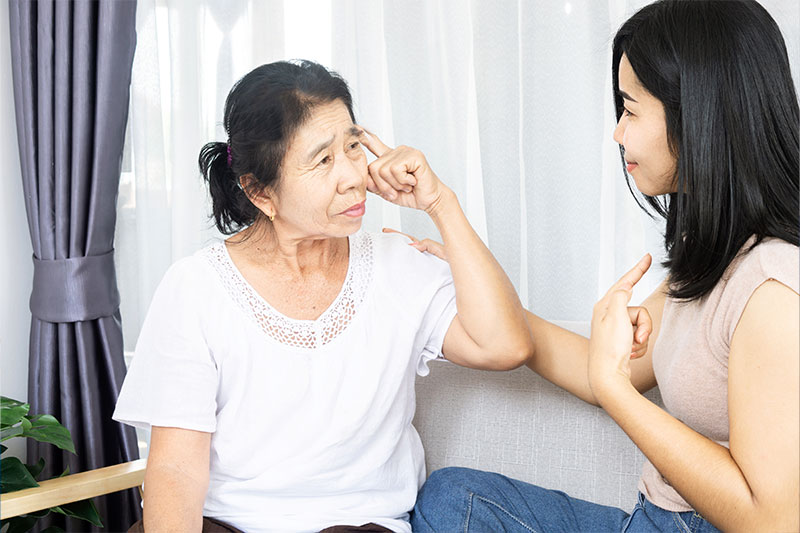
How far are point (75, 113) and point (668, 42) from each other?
169cm

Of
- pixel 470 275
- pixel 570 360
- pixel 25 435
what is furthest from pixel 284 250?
pixel 25 435

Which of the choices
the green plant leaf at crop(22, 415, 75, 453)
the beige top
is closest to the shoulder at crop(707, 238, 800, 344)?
the beige top

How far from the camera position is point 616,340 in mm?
1264

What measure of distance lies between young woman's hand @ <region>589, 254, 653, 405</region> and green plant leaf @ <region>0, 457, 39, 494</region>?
1.42 metres

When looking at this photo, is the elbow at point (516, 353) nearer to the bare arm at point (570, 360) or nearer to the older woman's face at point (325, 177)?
the bare arm at point (570, 360)

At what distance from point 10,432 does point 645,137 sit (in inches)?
63.9

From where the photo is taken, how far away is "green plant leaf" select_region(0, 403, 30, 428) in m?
1.92

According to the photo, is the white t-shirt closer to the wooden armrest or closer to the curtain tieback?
the wooden armrest

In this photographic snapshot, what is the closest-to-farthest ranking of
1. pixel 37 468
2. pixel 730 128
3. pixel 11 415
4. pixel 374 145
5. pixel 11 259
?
pixel 730 128 < pixel 374 145 < pixel 11 415 < pixel 37 468 < pixel 11 259

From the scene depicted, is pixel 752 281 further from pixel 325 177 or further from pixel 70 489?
pixel 70 489

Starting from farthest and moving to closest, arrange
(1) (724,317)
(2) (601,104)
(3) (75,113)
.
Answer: (3) (75,113) → (2) (601,104) → (1) (724,317)

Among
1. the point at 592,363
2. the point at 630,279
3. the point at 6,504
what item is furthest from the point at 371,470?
the point at 6,504

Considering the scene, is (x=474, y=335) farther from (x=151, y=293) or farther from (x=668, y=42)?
(x=151, y=293)

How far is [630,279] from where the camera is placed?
4.36ft
